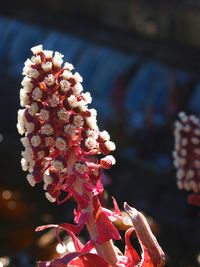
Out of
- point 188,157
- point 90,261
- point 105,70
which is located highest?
point 105,70

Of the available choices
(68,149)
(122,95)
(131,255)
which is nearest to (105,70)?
(122,95)

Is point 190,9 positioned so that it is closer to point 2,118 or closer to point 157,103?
point 157,103

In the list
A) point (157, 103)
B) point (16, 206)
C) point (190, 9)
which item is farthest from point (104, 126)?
point (190, 9)

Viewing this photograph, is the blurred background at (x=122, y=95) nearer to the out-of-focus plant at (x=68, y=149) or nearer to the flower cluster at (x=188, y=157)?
the flower cluster at (x=188, y=157)

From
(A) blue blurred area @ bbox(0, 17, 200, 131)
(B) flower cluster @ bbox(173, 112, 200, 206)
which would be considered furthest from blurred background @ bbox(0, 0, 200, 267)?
(B) flower cluster @ bbox(173, 112, 200, 206)

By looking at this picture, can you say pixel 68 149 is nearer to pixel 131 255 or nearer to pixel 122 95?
pixel 131 255
